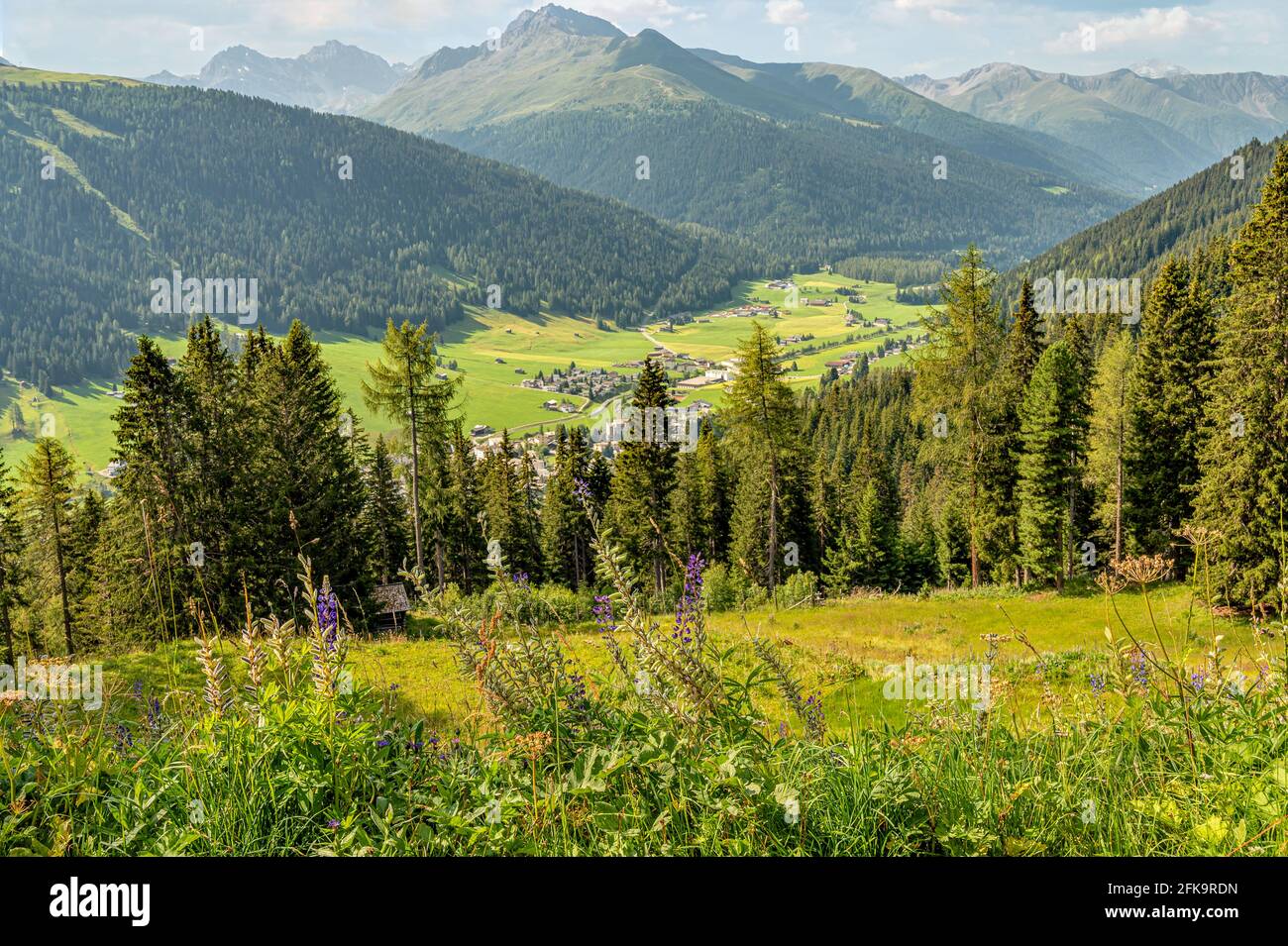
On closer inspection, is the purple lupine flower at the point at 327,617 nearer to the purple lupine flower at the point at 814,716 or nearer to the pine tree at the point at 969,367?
the purple lupine flower at the point at 814,716

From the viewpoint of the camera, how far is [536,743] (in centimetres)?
321

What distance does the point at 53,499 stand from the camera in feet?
99.1

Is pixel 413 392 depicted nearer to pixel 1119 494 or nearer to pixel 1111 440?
pixel 1111 440

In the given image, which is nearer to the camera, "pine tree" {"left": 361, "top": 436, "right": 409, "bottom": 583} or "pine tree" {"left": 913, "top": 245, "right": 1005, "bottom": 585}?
"pine tree" {"left": 913, "top": 245, "right": 1005, "bottom": 585}

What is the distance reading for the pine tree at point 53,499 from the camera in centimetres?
3019

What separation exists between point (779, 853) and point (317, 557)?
30534mm

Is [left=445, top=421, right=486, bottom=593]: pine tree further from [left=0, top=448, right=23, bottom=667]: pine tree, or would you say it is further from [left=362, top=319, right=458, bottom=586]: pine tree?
[left=0, top=448, right=23, bottom=667]: pine tree

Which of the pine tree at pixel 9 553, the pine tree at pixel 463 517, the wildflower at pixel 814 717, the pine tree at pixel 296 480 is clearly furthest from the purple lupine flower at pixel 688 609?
the pine tree at pixel 463 517

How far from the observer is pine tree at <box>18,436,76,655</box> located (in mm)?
30188

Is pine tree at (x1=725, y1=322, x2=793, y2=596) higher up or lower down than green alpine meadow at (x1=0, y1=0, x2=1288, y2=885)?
higher up

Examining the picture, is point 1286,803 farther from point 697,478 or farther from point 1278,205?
point 697,478

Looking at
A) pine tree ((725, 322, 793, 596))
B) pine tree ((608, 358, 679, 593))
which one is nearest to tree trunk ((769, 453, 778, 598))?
pine tree ((725, 322, 793, 596))
